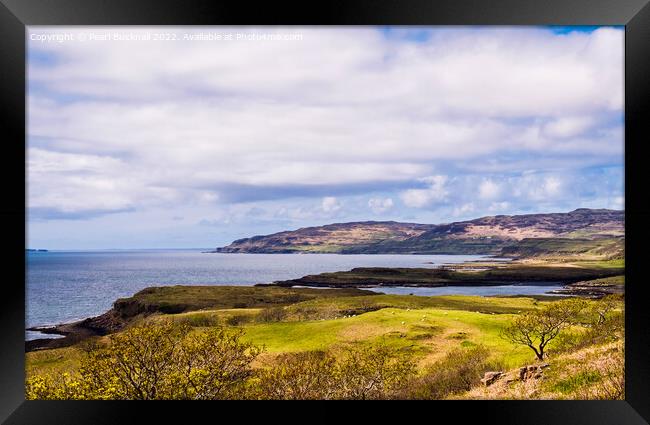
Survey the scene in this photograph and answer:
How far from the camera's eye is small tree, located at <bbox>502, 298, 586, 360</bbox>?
9.02m

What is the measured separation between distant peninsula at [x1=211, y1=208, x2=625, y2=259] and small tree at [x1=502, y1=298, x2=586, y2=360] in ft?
7.55

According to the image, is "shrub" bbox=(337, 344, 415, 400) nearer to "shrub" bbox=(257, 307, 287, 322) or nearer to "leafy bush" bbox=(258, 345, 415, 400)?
"leafy bush" bbox=(258, 345, 415, 400)


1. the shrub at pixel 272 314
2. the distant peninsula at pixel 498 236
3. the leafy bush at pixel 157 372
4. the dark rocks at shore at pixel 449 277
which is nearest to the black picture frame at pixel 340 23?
the leafy bush at pixel 157 372

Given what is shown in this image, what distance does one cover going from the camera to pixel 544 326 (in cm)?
935

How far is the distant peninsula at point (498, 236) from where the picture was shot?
11.4 metres

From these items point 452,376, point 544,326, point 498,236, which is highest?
point 498,236

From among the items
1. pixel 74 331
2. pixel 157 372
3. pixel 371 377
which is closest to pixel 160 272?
pixel 74 331

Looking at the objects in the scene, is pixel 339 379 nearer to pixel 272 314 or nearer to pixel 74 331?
pixel 272 314

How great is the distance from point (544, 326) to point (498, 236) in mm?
2940

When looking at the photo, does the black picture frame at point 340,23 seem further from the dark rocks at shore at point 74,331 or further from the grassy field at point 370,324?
the dark rocks at shore at point 74,331

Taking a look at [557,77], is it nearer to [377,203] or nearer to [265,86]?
[377,203]

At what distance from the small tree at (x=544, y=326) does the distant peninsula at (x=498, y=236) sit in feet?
7.55

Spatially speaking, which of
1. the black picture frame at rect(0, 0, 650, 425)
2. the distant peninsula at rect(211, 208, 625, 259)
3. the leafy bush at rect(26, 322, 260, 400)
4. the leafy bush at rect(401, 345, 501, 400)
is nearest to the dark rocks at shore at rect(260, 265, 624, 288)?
the distant peninsula at rect(211, 208, 625, 259)

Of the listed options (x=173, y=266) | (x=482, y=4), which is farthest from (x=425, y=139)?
(x=173, y=266)
